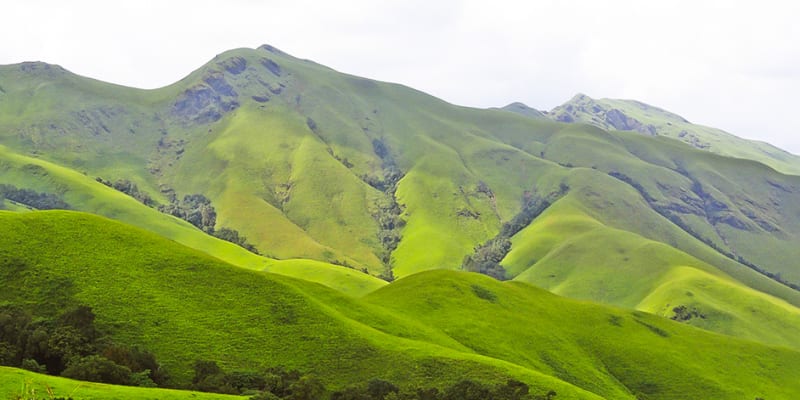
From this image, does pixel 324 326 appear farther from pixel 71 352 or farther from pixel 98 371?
pixel 98 371

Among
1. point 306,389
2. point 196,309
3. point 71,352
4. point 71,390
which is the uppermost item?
point 196,309

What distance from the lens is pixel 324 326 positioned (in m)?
123

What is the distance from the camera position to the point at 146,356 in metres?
97.4

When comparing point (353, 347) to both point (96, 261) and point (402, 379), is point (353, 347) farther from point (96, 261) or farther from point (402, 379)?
point (96, 261)

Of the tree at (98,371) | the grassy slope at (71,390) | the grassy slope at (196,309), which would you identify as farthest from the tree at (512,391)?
the tree at (98,371)

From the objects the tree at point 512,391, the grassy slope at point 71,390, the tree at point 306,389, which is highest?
the tree at point 512,391

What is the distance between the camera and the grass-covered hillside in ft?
363

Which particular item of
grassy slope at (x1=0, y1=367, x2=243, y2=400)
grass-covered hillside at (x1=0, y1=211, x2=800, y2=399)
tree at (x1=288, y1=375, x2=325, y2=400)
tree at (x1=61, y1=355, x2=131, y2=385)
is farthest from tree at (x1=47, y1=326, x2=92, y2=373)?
tree at (x1=288, y1=375, x2=325, y2=400)

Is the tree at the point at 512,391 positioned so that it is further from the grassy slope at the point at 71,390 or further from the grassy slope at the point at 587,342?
the grassy slope at the point at 71,390

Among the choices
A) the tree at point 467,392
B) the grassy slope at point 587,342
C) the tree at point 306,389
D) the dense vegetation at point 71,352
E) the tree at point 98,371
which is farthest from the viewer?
the grassy slope at point 587,342

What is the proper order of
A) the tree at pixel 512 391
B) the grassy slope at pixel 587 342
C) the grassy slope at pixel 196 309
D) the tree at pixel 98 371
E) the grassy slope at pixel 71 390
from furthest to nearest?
the grassy slope at pixel 587 342 → the grassy slope at pixel 196 309 → the tree at pixel 512 391 → the tree at pixel 98 371 → the grassy slope at pixel 71 390

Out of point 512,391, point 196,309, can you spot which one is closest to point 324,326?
point 196,309

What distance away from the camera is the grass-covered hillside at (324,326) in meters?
110

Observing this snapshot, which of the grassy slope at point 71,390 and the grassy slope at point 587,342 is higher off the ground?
the grassy slope at point 587,342
